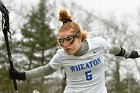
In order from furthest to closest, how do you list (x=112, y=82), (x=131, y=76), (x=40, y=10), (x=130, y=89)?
(x=130, y=89)
(x=131, y=76)
(x=112, y=82)
(x=40, y=10)

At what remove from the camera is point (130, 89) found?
5634cm

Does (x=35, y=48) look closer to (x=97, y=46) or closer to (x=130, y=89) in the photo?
(x=130, y=89)

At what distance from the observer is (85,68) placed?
17.1 feet

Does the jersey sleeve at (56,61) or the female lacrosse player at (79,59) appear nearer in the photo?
the female lacrosse player at (79,59)

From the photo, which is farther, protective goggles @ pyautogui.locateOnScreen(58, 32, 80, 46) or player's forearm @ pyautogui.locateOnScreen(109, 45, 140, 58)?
player's forearm @ pyautogui.locateOnScreen(109, 45, 140, 58)

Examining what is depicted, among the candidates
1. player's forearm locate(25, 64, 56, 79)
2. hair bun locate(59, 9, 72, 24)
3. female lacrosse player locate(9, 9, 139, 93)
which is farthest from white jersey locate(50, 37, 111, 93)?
hair bun locate(59, 9, 72, 24)

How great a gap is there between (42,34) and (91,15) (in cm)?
571

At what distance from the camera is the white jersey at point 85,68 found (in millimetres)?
5195

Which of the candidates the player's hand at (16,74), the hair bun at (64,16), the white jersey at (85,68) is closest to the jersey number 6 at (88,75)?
the white jersey at (85,68)

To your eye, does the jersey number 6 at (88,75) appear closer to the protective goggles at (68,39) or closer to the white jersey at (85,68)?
the white jersey at (85,68)

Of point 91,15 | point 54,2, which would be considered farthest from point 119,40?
point 54,2

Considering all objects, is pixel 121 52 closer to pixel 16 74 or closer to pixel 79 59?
pixel 79 59

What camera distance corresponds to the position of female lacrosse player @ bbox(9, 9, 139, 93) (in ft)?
16.8

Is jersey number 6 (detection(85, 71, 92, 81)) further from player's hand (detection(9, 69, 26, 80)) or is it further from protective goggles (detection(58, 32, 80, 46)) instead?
player's hand (detection(9, 69, 26, 80))
